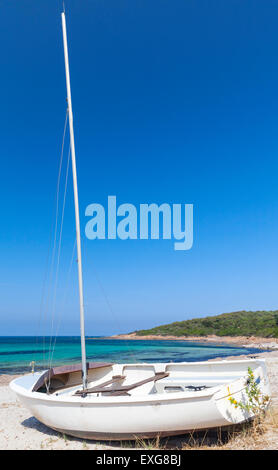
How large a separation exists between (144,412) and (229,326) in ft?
260

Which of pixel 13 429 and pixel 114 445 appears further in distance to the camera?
pixel 13 429

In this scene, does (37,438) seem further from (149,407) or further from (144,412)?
(149,407)

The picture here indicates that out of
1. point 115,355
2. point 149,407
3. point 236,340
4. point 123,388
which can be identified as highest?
point 149,407

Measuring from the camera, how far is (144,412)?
602 centimetres

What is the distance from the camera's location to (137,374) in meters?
9.54

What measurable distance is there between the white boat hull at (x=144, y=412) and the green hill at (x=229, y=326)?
58109 millimetres

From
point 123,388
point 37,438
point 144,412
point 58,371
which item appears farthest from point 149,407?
point 58,371

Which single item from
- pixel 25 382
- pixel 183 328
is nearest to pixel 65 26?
pixel 25 382

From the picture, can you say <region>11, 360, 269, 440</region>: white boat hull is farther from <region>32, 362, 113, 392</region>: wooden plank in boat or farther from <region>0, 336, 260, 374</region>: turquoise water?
<region>0, 336, 260, 374</region>: turquoise water

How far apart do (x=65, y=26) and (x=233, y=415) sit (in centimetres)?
1080

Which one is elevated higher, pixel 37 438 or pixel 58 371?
pixel 58 371

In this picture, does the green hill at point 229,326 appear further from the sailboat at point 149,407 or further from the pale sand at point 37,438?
the pale sand at point 37,438

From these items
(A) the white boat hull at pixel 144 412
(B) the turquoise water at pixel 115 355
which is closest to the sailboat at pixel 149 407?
(A) the white boat hull at pixel 144 412
